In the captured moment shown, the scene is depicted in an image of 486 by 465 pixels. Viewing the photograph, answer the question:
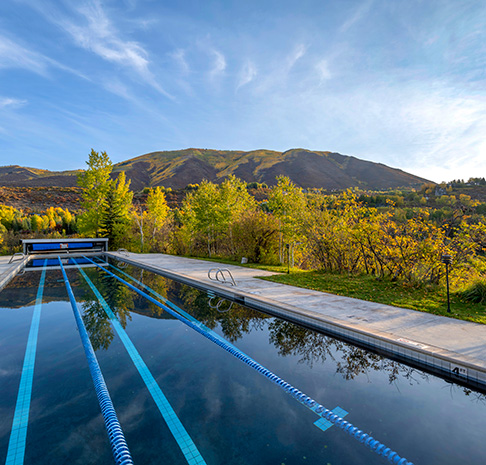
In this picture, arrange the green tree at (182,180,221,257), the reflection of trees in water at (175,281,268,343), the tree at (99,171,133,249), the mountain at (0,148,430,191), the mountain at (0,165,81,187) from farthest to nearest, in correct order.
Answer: the mountain at (0,148,430,191) < the mountain at (0,165,81,187) < the tree at (99,171,133,249) < the green tree at (182,180,221,257) < the reflection of trees in water at (175,281,268,343)

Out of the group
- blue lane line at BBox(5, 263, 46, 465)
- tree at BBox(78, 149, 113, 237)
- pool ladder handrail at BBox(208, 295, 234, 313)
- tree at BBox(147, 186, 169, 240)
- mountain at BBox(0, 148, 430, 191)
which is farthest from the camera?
mountain at BBox(0, 148, 430, 191)

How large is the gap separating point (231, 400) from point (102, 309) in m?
4.16

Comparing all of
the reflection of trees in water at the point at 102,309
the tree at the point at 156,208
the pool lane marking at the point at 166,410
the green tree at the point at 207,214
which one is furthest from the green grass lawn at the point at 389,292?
the tree at the point at 156,208

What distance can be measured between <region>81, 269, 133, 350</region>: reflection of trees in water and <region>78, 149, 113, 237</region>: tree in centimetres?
950

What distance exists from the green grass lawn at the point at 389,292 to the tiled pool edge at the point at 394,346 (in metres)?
1.63

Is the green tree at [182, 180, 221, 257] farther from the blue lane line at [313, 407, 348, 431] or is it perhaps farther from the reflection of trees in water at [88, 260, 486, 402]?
the blue lane line at [313, 407, 348, 431]

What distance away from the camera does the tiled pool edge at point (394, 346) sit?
2.77m

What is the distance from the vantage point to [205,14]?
35.1 feet

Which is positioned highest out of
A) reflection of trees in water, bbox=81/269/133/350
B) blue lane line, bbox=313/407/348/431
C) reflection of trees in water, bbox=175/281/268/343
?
blue lane line, bbox=313/407/348/431

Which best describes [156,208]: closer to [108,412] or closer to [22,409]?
[22,409]

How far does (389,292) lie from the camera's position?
590cm

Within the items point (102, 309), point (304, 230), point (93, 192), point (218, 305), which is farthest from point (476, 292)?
point (93, 192)

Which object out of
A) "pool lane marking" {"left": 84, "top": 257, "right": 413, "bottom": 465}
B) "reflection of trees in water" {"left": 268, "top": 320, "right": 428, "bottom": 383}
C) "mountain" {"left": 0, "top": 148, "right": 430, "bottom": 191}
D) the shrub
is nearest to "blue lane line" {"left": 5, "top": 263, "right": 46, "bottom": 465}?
"pool lane marking" {"left": 84, "top": 257, "right": 413, "bottom": 465}

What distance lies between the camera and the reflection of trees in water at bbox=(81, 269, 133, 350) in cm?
433
